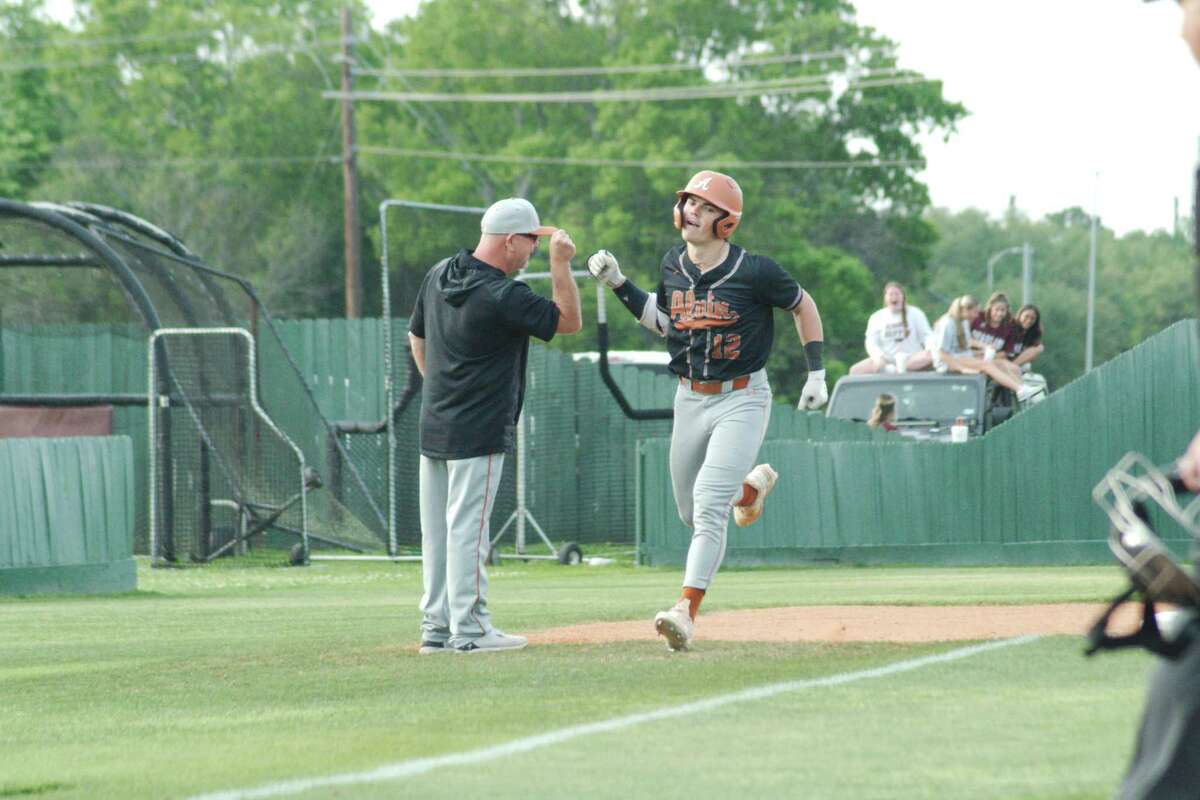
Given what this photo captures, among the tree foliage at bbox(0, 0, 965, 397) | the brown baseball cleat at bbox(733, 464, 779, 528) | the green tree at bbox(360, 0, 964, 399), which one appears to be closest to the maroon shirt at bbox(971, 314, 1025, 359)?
the brown baseball cleat at bbox(733, 464, 779, 528)

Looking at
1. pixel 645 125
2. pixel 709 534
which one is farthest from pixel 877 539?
pixel 645 125

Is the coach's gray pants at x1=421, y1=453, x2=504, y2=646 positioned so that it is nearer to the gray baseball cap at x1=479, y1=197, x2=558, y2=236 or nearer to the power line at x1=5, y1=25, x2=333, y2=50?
the gray baseball cap at x1=479, y1=197, x2=558, y2=236

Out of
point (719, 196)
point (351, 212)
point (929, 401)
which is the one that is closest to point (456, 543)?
point (719, 196)

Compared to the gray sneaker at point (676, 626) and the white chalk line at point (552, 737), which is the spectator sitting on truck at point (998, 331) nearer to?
the gray sneaker at point (676, 626)

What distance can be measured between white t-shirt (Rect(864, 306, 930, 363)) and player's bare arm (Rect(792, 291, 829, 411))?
43.1 ft

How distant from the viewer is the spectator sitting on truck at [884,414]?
849 inches

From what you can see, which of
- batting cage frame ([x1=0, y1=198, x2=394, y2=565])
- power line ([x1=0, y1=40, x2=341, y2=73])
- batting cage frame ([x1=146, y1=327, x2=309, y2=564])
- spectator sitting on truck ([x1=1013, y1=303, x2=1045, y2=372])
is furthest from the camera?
power line ([x1=0, y1=40, x2=341, y2=73])

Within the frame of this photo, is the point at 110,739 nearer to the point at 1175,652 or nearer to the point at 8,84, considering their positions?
the point at 1175,652

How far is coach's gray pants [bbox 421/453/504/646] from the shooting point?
950cm

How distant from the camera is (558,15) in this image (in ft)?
219

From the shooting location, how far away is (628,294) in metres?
9.97

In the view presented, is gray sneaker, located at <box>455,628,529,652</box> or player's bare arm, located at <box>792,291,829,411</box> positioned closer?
gray sneaker, located at <box>455,628,529,652</box>

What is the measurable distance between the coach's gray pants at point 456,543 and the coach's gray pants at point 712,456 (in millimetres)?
919

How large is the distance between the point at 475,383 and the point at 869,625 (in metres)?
2.63
